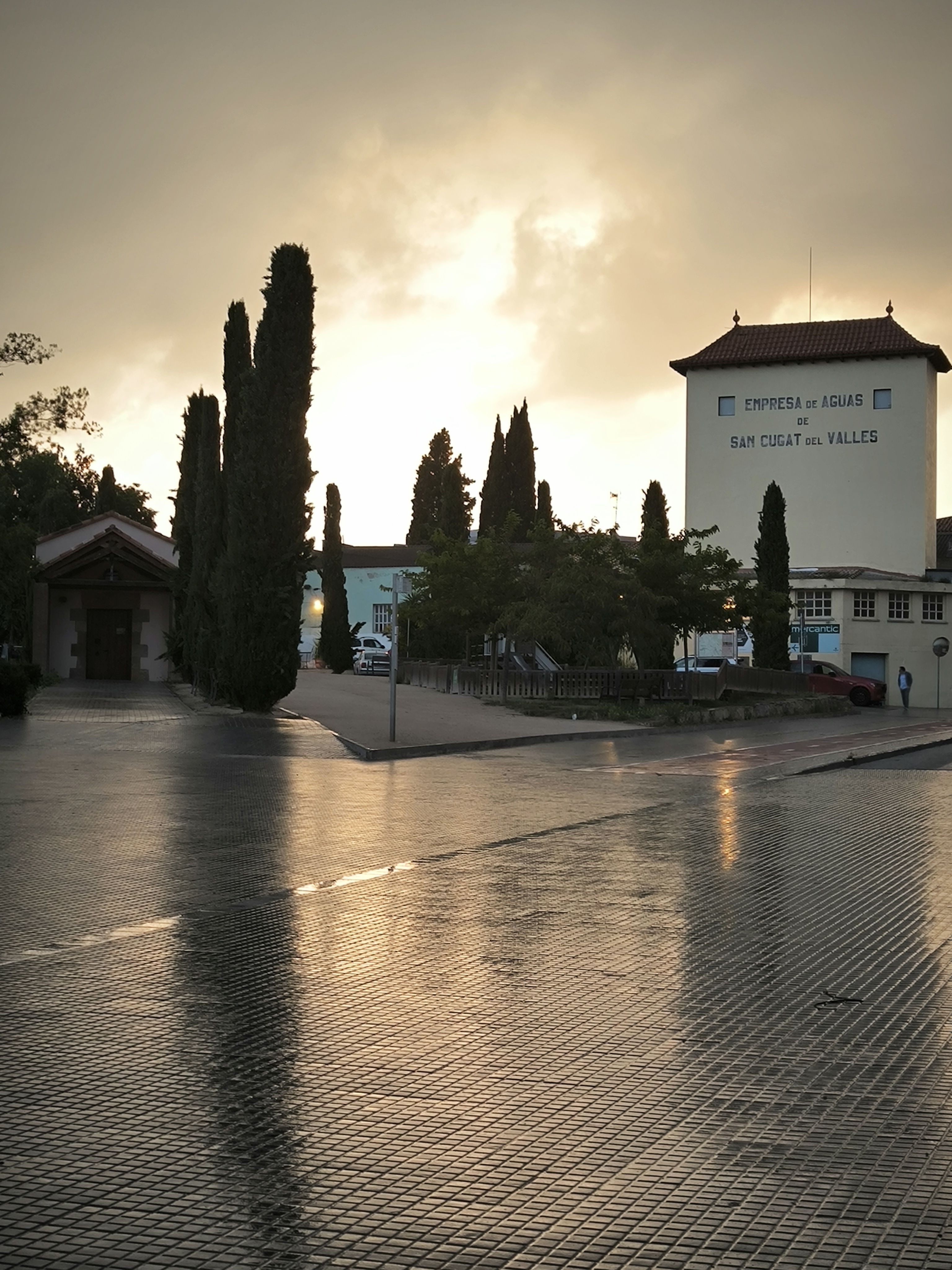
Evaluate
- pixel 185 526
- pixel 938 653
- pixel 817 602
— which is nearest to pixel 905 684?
pixel 938 653

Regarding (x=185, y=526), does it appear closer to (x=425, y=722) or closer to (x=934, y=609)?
(x=425, y=722)

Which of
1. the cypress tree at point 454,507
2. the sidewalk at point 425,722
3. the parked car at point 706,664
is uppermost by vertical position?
the cypress tree at point 454,507

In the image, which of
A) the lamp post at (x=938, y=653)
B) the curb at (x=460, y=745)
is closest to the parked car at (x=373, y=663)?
the lamp post at (x=938, y=653)

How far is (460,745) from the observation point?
2681cm

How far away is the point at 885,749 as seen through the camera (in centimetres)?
2717

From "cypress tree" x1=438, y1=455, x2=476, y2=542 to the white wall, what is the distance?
20410 mm

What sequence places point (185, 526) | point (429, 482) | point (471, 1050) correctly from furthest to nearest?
point (429, 482) < point (185, 526) < point (471, 1050)

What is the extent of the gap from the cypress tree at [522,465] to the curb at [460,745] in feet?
148

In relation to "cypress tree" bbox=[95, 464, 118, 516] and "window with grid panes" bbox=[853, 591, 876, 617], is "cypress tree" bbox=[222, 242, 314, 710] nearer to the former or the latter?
"window with grid panes" bbox=[853, 591, 876, 617]

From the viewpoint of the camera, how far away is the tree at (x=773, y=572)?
57.0 metres

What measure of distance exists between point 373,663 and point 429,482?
4273 centimetres

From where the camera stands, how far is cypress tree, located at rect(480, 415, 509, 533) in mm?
76625

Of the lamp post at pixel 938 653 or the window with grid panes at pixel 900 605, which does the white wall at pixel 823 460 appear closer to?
the window with grid panes at pixel 900 605

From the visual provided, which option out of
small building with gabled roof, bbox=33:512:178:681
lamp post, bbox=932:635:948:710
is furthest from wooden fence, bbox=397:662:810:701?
lamp post, bbox=932:635:948:710
